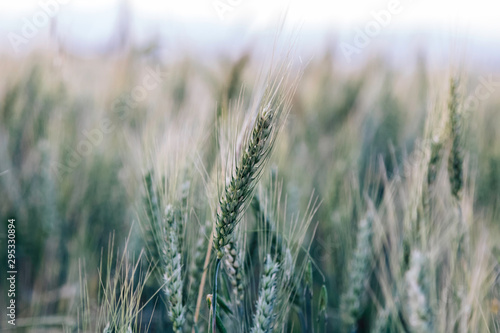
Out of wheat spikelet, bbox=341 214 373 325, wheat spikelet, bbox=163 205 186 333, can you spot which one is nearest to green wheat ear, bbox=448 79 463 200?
wheat spikelet, bbox=341 214 373 325

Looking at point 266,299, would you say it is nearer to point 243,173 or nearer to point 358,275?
point 243,173

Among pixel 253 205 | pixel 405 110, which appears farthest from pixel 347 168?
pixel 405 110

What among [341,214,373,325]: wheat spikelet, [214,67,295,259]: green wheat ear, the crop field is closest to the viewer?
[214,67,295,259]: green wheat ear

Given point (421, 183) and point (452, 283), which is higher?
point (421, 183)

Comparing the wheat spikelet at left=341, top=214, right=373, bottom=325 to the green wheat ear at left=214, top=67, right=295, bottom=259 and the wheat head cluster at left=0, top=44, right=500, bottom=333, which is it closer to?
Answer: the wheat head cluster at left=0, top=44, right=500, bottom=333

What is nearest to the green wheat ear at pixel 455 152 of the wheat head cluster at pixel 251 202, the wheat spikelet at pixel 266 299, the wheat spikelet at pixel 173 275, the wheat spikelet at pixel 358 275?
the wheat head cluster at pixel 251 202

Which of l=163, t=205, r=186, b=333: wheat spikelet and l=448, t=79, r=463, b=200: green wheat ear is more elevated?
l=448, t=79, r=463, b=200: green wheat ear

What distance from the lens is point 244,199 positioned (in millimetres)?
750

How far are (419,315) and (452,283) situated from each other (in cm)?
55

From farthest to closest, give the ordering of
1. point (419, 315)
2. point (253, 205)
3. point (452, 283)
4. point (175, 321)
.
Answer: point (452, 283) → point (253, 205) → point (175, 321) → point (419, 315)

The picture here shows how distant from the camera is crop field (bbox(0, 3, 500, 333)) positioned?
82 centimetres

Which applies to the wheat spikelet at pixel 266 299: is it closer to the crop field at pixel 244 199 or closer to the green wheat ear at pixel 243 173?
the crop field at pixel 244 199

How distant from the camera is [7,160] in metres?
1.75

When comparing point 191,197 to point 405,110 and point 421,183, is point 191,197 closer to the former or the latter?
point 421,183
